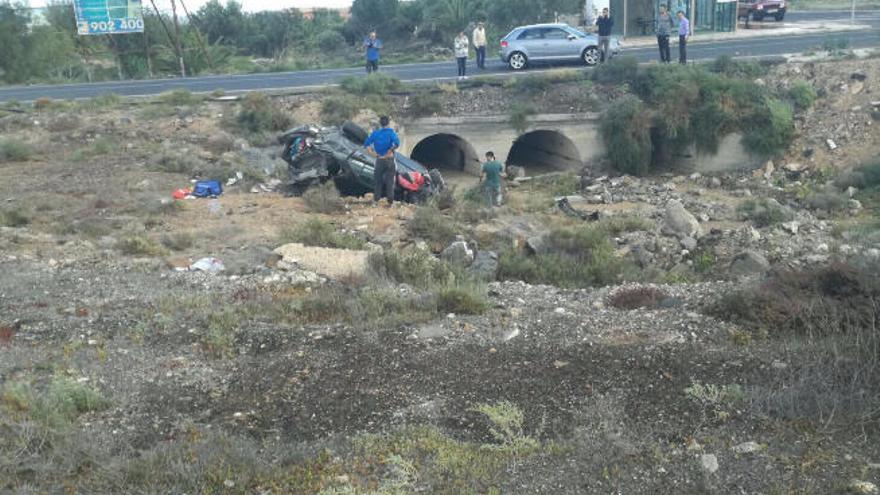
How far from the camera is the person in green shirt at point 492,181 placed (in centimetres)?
1702

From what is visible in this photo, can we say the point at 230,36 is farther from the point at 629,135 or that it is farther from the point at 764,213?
the point at 764,213

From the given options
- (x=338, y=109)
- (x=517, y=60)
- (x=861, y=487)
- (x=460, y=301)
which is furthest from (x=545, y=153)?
(x=861, y=487)

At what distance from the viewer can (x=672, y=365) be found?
6.93m

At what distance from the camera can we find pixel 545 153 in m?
25.7

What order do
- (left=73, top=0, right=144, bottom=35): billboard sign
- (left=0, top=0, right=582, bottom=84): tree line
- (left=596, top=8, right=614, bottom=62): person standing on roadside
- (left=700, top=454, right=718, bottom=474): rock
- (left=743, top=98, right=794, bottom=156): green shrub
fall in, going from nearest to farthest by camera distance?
(left=700, top=454, right=718, bottom=474): rock → (left=743, top=98, right=794, bottom=156): green shrub → (left=596, top=8, right=614, bottom=62): person standing on roadside → (left=73, top=0, right=144, bottom=35): billboard sign → (left=0, top=0, right=582, bottom=84): tree line

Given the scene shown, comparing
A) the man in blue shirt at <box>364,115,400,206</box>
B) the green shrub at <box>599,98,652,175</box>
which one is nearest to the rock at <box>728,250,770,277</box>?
the man in blue shirt at <box>364,115,400,206</box>

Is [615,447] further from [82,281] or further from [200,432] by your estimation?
[82,281]

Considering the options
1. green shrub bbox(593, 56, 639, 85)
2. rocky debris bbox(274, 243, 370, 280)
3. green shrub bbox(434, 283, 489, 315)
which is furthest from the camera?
green shrub bbox(593, 56, 639, 85)

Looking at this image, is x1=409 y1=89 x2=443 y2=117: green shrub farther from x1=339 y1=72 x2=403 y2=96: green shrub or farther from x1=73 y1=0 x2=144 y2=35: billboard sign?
x1=73 y1=0 x2=144 y2=35: billboard sign

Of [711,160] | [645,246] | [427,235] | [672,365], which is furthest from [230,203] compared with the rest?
[711,160]

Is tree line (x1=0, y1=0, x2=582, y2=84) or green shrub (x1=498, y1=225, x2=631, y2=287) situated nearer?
green shrub (x1=498, y1=225, x2=631, y2=287)

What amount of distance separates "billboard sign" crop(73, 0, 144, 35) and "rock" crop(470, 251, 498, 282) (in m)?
25.8

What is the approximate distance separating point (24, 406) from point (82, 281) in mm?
3879

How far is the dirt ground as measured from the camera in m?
5.52
